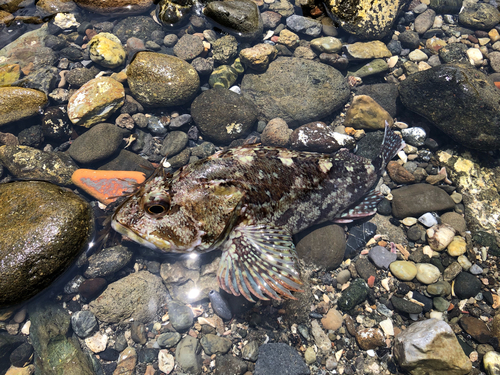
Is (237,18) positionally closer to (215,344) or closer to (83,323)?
(215,344)

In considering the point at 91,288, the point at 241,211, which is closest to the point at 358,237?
the point at 241,211

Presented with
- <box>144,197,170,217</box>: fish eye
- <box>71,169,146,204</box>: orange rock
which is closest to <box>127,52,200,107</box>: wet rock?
<box>71,169,146,204</box>: orange rock

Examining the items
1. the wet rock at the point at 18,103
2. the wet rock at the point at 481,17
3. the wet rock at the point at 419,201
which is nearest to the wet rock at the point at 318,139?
the wet rock at the point at 419,201

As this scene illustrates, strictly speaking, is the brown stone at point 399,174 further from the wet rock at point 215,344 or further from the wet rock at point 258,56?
the wet rock at point 215,344

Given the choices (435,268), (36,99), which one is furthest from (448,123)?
(36,99)

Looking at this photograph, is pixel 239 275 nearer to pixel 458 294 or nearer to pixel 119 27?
pixel 458 294

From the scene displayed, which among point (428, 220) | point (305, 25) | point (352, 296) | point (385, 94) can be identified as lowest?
point (352, 296)
